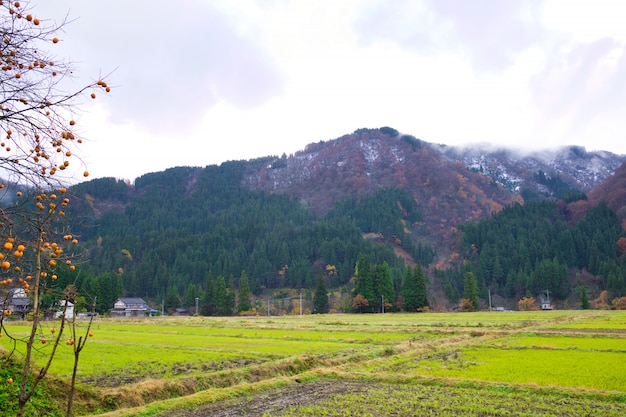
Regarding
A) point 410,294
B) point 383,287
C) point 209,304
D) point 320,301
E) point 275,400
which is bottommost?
point 209,304

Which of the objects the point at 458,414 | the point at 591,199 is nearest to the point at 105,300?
the point at 458,414

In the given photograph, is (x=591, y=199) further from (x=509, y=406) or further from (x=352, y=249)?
(x=509, y=406)

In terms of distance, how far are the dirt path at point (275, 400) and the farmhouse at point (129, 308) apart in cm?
9311

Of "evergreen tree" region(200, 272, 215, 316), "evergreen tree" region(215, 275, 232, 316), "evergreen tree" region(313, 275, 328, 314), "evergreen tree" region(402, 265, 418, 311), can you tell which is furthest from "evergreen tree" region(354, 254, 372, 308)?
"evergreen tree" region(200, 272, 215, 316)

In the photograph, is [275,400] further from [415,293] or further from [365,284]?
[365,284]

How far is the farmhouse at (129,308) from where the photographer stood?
100025mm

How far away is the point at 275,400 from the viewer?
1522 cm

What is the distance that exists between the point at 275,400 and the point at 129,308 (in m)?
99.7

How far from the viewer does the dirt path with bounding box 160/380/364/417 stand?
1338 centimetres

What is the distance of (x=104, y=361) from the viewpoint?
22.8 meters

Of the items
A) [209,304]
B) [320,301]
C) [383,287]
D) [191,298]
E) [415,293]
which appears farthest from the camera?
[191,298]

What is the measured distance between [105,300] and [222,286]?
24.2 meters

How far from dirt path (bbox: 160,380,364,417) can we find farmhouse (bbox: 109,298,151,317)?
9311cm

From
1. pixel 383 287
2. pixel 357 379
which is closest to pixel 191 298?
pixel 383 287
